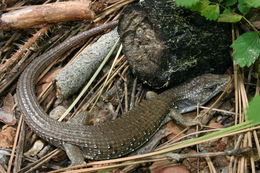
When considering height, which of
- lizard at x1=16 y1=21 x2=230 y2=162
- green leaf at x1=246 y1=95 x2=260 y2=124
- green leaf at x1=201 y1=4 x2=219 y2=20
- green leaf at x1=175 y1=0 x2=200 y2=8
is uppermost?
green leaf at x1=175 y1=0 x2=200 y2=8

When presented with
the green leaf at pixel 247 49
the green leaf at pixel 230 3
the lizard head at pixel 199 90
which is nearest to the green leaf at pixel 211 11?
the green leaf at pixel 230 3

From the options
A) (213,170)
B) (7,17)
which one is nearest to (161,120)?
(213,170)

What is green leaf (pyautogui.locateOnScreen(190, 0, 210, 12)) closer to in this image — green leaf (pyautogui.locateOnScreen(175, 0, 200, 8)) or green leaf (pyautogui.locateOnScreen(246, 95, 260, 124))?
green leaf (pyautogui.locateOnScreen(175, 0, 200, 8))

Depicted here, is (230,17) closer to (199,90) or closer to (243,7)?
(243,7)

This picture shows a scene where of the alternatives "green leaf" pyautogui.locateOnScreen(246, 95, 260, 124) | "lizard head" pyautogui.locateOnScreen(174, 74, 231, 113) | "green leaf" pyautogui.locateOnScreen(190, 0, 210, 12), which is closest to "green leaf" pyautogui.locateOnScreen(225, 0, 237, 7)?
"green leaf" pyautogui.locateOnScreen(190, 0, 210, 12)

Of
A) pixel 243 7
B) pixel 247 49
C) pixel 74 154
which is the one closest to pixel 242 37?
pixel 247 49

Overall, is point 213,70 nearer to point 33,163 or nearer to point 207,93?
point 207,93
